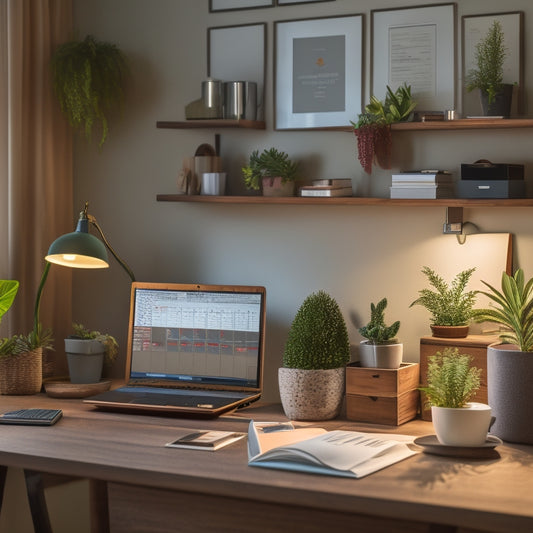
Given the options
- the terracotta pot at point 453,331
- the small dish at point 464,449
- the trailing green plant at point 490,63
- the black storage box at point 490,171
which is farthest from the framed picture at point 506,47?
the small dish at point 464,449

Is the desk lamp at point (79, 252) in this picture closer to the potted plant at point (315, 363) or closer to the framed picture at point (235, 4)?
the potted plant at point (315, 363)

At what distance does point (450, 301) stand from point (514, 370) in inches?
16.4

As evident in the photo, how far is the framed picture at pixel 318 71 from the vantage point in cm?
274

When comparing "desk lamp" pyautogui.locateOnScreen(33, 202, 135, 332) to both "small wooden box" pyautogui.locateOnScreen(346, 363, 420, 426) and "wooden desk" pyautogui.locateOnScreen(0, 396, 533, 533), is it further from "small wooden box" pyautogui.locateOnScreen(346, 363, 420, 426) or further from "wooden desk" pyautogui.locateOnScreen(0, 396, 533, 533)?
"small wooden box" pyautogui.locateOnScreen(346, 363, 420, 426)

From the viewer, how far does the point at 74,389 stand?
275cm

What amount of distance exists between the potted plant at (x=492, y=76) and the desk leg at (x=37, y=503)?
168 centimetres

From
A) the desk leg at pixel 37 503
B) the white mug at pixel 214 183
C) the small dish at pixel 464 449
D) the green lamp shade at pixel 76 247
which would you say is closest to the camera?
the small dish at pixel 464 449

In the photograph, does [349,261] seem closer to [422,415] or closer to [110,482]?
[422,415]

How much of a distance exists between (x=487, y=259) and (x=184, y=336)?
980mm

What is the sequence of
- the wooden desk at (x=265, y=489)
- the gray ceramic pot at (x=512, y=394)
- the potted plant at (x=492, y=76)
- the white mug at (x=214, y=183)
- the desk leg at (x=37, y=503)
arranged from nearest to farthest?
the wooden desk at (x=265, y=489) → the gray ceramic pot at (x=512, y=394) → the potted plant at (x=492, y=76) → the desk leg at (x=37, y=503) → the white mug at (x=214, y=183)

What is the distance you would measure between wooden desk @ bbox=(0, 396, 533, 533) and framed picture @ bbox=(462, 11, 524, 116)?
0.99 metres

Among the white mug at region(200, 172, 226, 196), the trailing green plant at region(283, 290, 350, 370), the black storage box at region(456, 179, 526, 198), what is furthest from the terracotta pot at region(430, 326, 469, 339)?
the white mug at region(200, 172, 226, 196)

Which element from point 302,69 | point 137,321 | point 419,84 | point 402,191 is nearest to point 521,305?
point 402,191

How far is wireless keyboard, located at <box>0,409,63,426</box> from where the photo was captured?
2.35 meters
